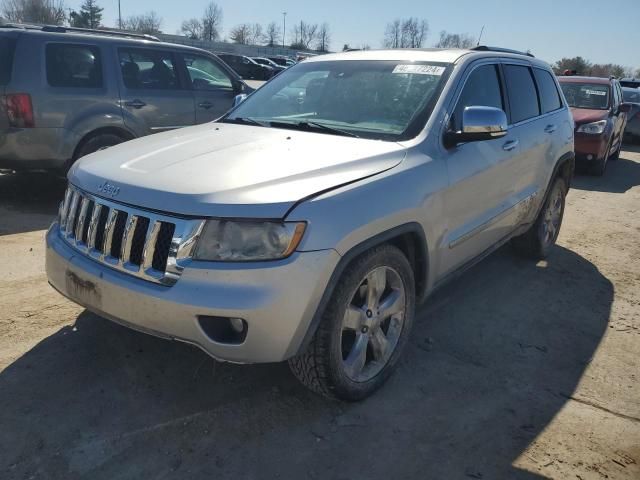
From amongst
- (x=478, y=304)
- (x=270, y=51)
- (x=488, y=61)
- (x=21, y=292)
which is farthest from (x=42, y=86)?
(x=270, y=51)

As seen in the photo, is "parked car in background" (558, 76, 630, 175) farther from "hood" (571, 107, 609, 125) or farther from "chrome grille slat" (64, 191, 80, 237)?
"chrome grille slat" (64, 191, 80, 237)

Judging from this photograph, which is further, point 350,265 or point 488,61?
point 488,61

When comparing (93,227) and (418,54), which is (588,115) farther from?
(93,227)

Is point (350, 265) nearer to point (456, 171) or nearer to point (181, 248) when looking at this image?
point (181, 248)

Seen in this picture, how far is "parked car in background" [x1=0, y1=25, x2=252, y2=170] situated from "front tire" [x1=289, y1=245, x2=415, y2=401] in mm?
4522

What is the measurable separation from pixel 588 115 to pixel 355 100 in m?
7.94

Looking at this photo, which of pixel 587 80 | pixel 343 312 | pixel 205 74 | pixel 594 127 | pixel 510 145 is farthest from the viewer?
pixel 587 80

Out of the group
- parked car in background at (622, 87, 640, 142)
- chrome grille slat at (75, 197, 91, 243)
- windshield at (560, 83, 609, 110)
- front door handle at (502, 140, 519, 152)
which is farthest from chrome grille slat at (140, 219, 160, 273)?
parked car in background at (622, 87, 640, 142)

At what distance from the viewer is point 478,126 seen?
10.5 feet

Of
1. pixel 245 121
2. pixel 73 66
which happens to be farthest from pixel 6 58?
pixel 245 121

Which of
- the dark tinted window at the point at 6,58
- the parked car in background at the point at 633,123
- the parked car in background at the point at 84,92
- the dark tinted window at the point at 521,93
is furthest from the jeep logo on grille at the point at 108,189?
the parked car in background at the point at 633,123

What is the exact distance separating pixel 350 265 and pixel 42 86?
15.6 ft

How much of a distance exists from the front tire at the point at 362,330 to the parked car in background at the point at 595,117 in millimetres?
8015

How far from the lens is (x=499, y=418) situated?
285cm
